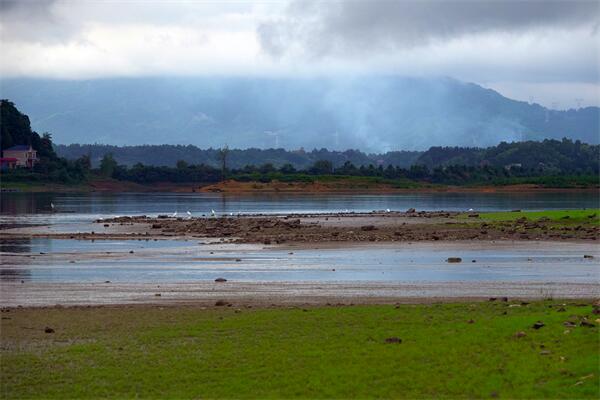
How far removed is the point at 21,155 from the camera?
171m

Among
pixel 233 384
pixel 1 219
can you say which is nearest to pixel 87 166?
pixel 1 219

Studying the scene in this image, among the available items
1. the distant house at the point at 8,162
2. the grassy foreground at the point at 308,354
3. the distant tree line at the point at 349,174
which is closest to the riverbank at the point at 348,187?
the distant tree line at the point at 349,174

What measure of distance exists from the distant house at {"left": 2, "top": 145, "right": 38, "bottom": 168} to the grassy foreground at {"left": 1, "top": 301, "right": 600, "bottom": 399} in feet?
517

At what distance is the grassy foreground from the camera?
13812 millimetres

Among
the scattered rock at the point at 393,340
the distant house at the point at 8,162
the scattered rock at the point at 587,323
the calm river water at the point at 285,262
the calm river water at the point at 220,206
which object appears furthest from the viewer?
the distant house at the point at 8,162

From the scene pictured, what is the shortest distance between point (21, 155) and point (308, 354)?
16532 centimetres

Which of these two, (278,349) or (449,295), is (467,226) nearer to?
(449,295)

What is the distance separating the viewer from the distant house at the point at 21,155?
559 feet

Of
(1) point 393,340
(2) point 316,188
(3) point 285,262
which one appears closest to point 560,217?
(3) point 285,262

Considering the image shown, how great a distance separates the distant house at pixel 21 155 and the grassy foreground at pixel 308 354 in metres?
158

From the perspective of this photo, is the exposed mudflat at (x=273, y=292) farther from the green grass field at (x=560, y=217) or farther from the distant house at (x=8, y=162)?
the distant house at (x=8, y=162)

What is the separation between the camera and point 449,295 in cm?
2481

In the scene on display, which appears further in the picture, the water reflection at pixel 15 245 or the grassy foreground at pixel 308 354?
the water reflection at pixel 15 245

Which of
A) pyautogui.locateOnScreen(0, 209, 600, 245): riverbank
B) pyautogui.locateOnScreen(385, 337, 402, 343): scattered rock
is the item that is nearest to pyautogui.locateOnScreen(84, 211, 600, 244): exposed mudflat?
pyautogui.locateOnScreen(0, 209, 600, 245): riverbank
